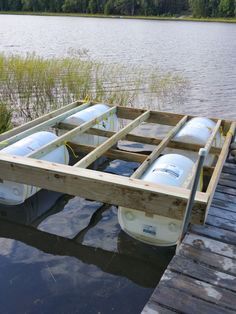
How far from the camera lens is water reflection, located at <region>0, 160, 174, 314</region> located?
136 inches

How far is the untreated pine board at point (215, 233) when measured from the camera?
3569mm

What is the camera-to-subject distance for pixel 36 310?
11.0ft

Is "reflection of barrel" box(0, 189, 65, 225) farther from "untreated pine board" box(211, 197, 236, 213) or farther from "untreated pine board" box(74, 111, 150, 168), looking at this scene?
"untreated pine board" box(211, 197, 236, 213)

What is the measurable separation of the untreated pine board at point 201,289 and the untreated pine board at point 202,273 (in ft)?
0.13

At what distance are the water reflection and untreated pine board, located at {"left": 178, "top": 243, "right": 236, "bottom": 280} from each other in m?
0.65

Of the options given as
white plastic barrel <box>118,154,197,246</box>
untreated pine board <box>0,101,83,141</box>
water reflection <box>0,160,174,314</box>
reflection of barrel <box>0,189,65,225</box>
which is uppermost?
untreated pine board <box>0,101,83,141</box>

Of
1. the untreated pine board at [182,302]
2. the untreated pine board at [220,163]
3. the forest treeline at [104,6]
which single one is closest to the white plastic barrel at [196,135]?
the untreated pine board at [220,163]

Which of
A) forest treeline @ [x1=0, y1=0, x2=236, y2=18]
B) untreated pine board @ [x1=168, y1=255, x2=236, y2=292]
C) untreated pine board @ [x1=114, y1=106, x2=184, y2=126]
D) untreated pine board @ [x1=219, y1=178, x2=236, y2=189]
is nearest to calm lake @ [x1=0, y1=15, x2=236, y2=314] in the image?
untreated pine board @ [x1=168, y1=255, x2=236, y2=292]

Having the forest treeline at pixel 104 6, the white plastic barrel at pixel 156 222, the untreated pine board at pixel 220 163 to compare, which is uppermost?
the forest treeline at pixel 104 6

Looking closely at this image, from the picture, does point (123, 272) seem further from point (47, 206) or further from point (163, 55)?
point (163, 55)

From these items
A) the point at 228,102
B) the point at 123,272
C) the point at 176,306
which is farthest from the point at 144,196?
the point at 228,102

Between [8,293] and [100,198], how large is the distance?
127cm

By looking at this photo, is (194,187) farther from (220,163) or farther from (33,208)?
(33,208)

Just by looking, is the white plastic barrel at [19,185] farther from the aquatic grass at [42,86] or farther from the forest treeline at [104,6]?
the forest treeline at [104,6]
